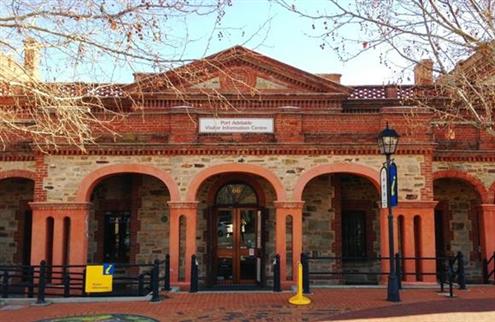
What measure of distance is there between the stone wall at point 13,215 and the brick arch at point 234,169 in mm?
6087

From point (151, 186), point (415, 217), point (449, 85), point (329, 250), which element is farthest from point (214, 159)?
point (449, 85)

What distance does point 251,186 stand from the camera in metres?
15.8

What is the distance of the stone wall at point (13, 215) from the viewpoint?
16.6m

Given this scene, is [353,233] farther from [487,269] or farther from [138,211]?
[138,211]

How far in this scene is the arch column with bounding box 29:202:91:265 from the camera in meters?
14.1

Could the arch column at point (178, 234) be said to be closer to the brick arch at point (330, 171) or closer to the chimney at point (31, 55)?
the brick arch at point (330, 171)

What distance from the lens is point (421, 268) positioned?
14.0 m

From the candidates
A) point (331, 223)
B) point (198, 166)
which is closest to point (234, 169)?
point (198, 166)

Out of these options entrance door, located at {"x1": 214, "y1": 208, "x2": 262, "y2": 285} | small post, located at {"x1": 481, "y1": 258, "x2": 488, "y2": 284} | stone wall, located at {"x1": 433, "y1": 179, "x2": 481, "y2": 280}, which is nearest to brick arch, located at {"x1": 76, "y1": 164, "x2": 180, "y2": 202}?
entrance door, located at {"x1": 214, "y1": 208, "x2": 262, "y2": 285}

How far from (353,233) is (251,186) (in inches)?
152

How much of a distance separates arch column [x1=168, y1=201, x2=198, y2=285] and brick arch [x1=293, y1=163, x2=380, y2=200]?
2909 millimetres

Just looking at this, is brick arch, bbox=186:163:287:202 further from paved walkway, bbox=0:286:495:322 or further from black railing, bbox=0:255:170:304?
paved walkway, bbox=0:286:495:322

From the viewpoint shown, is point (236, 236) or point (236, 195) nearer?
point (236, 236)

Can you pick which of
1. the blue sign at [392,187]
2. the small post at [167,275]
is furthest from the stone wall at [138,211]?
the blue sign at [392,187]
